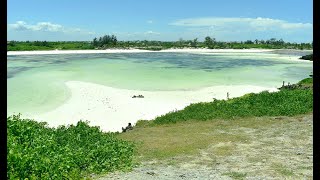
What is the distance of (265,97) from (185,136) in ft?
46.7

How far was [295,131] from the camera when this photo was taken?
23094 mm

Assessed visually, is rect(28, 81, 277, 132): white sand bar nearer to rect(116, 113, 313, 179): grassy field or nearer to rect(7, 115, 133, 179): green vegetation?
rect(116, 113, 313, 179): grassy field

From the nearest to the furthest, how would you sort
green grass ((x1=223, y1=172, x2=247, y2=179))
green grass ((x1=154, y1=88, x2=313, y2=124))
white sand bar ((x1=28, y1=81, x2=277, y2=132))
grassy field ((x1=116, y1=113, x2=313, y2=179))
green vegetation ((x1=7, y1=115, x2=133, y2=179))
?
green vegetation ((x1=7, y1=115, x2=133, y2=179))
green grass ((x1=223, y1=172, x2=247, y2=179))
grassy field ((x1=116, y1=113, x2=313, y2=179))
green grass ((x1=154, y1=88, x2=313, y2=124))
white sand bar ((x1=28, y1=81, x2=277, y2=132))

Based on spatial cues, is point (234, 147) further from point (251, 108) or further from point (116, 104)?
point (116, 104)

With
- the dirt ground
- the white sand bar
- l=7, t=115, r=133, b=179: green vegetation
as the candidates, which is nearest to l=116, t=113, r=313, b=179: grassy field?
the dirt ground

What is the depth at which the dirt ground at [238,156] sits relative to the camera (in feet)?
49.5

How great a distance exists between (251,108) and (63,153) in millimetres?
20151

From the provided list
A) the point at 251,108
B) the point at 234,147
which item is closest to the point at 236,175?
the point at 234,147

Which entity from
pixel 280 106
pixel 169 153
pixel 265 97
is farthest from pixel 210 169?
pixel 265 97

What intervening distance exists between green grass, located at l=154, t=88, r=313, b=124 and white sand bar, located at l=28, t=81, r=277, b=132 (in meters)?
5.36

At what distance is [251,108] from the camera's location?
3150 cm

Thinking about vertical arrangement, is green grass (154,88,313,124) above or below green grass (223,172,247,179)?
above

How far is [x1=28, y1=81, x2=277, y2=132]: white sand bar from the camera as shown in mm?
34781
